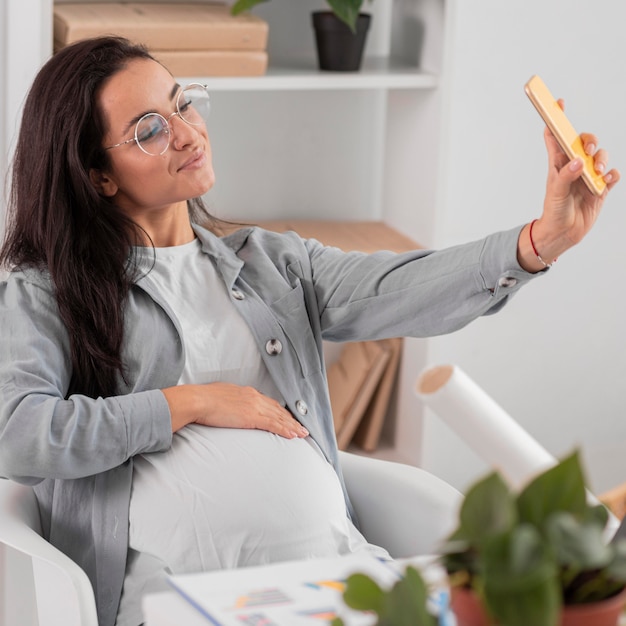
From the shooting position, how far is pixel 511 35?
235 cm

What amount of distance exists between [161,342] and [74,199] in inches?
9.2

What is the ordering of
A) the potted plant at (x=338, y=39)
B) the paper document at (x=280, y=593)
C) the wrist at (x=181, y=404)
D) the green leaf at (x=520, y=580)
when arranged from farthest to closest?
the potted plant at (x=338, y=39)
the wrist at (x=181, y=404)
the paper document at (x=280, y=593)
the green leaf at (x=520, y=580)

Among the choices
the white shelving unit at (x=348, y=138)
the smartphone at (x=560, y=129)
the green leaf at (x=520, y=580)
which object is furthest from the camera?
the white shelving unit at (x=348, y=138)

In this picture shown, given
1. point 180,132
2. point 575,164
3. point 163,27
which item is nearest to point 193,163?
point 180,132

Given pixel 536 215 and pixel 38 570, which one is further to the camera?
pixel 536 215

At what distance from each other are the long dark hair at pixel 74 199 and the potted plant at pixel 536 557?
A: 0.86 meters

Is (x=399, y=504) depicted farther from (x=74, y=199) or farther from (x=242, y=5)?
(x=242, y=5)

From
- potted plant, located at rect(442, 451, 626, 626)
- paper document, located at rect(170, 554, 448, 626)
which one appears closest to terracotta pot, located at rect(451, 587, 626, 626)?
potted plant, located at rect(442, 451, 626, 626)

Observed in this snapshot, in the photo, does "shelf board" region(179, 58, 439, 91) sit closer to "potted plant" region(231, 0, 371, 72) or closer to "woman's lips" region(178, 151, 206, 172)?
"potted plant" region(231, 0, 371, 72)

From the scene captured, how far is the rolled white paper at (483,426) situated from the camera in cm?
97

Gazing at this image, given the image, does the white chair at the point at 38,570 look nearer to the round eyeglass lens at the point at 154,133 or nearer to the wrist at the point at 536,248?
the round eyeglass lens at the point at 154,133

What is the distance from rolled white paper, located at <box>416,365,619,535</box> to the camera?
3.17ft

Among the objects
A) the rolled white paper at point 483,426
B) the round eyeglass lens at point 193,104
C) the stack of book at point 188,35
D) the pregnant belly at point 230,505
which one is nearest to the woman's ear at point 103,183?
the round eyeglass lens at point 193,104

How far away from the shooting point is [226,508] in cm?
138
